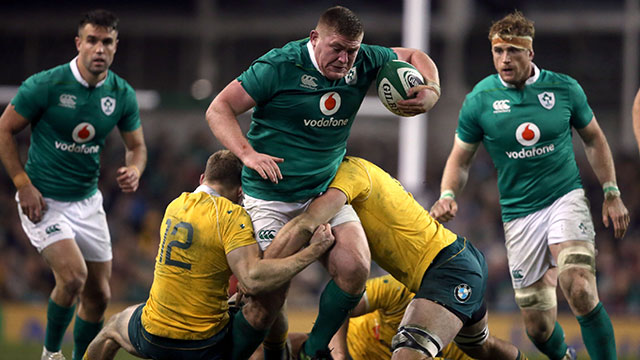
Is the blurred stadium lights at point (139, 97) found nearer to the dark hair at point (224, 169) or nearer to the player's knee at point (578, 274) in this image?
the dark hair at point (224, 169)

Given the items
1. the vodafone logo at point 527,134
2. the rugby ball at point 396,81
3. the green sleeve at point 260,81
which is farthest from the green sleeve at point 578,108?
the green sleeve at point 260,81

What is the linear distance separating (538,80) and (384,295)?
1.99 meters

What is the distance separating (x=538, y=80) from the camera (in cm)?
604

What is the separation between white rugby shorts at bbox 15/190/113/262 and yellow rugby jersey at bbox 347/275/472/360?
6.75 feet

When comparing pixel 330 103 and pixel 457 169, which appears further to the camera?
pixel 457 169

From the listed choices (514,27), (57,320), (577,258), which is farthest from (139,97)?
(577,258)

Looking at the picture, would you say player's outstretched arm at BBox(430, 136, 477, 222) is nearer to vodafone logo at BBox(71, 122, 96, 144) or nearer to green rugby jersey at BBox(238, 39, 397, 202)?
green rugby jersey at BBox(238, 39, 397, 202)

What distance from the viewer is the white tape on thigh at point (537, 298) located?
19.3 ft

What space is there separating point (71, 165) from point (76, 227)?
18.9 inches

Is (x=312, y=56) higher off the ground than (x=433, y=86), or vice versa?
(x=312, y=56)

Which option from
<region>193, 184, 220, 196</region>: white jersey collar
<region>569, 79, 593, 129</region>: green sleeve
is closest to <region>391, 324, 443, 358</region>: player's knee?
<region>193, 184, 220, 196</region>: white jersey collar

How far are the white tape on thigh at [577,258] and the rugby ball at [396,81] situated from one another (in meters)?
1.58

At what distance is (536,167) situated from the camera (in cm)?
593

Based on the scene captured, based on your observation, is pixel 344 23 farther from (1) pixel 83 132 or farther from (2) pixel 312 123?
(1) pixel 83 132
